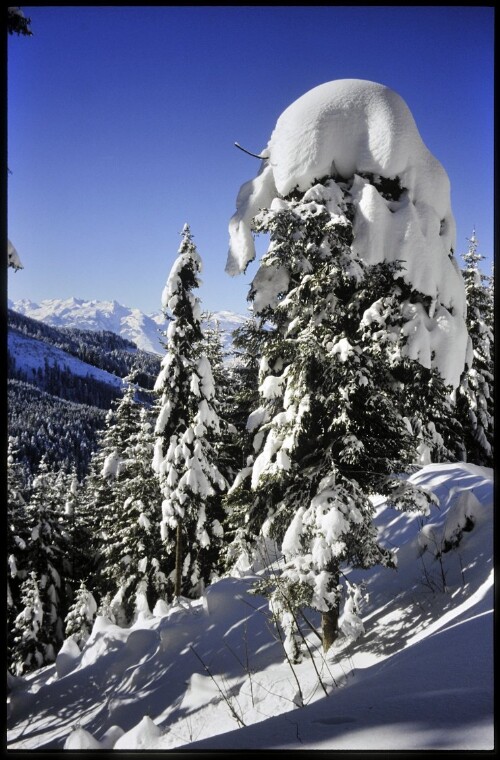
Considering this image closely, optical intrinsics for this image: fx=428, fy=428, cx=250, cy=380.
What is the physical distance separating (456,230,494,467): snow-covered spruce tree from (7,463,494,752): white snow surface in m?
8.52

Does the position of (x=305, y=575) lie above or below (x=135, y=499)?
above

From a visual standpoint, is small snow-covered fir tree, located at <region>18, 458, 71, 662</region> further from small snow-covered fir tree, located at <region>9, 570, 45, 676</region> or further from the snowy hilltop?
the snowy hilltop

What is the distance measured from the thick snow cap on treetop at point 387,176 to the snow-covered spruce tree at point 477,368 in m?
14.0

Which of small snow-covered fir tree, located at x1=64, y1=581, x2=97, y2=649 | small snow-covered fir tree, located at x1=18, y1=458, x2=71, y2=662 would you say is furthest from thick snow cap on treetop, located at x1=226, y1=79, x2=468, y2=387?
small snow-covered fir tree, located at x1=64, y1=581, x2=97, y2=649

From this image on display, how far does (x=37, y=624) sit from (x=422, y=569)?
25.4 meters

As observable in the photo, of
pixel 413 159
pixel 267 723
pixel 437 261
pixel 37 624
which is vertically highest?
pixel 413 159

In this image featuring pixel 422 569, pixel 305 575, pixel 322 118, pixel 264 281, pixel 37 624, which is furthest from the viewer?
pixel 37 624

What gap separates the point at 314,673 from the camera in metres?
7.27

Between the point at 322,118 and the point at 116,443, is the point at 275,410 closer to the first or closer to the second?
the point at 322,118

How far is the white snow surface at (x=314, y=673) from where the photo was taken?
2931 millimetres

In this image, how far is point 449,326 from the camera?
6816 mm

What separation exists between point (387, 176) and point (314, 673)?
8.29 metres

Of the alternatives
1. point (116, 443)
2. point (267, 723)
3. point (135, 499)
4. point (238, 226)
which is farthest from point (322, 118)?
point (116, 443)

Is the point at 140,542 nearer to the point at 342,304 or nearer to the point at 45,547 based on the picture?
the point at 45,547
